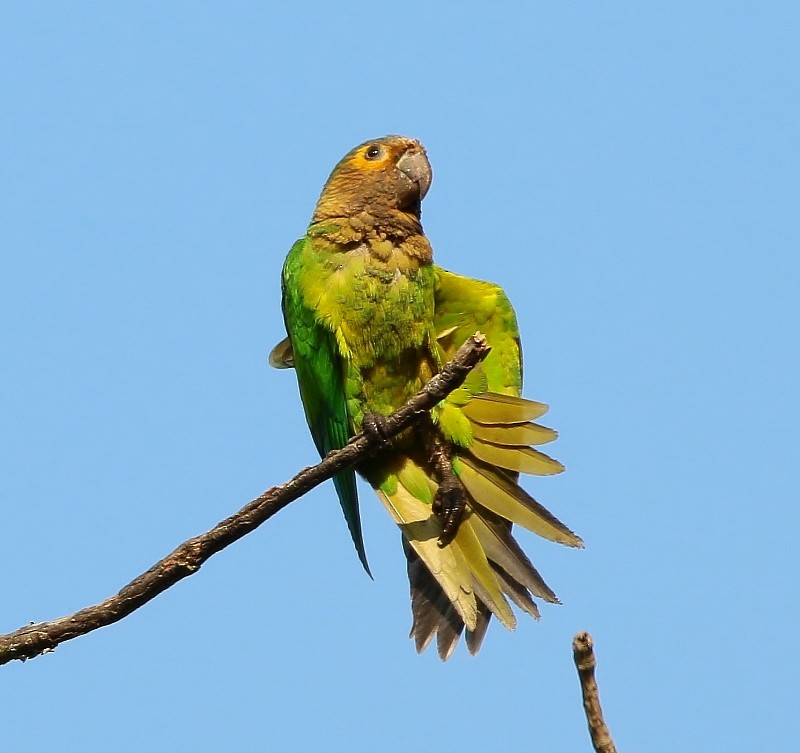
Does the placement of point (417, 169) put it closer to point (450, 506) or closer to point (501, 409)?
point (501, 409)

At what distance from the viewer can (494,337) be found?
23.3ft

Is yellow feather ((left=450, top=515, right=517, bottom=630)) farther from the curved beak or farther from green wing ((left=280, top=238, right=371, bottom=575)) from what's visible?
the curved beak

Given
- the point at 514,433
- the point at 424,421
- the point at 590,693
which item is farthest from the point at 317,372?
the point at 590,693

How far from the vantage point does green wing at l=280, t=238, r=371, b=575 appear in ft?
21.4

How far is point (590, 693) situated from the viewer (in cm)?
390

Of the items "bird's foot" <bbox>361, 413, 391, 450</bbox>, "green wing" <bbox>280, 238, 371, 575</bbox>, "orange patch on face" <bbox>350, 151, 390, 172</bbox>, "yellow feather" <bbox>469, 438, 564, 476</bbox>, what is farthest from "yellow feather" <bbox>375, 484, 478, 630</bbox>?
"orange patch on face" <bbox>350, 151, 390, 172</bbox>

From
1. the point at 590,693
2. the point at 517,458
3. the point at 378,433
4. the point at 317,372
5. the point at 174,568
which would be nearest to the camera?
the point at 590,693

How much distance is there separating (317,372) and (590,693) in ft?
10.3

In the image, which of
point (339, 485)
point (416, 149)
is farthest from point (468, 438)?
point (416, 149)

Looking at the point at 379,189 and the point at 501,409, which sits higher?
the point at 379,189

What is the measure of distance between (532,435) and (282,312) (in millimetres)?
1733

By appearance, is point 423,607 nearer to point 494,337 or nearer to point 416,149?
point 494,337

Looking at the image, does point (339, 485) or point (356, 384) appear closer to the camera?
point (356, 384)

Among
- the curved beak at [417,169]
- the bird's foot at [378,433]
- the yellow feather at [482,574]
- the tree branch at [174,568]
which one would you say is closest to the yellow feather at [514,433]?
the yellow feather at [482,574]
